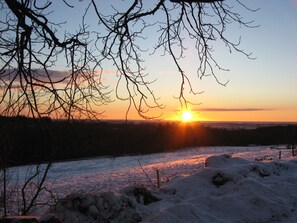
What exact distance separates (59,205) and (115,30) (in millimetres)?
2799

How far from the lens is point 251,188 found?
7867 millimetres

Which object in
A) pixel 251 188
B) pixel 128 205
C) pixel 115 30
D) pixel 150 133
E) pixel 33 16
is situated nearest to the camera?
pixel 33 16

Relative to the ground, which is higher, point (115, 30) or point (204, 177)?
point (115, 30)

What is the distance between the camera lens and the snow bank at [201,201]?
589cm

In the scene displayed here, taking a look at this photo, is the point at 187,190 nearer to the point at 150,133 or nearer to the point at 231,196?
the point at 231,196

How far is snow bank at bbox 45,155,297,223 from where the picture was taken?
5.89m

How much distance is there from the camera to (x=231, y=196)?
7453 millimetres

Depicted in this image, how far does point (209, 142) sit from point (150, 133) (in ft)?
41.8

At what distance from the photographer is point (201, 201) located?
7180 millimetres

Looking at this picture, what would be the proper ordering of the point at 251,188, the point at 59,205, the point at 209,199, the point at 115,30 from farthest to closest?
the point at 251,188, the point at 209,199, the point at 59,205, the point at 115,30

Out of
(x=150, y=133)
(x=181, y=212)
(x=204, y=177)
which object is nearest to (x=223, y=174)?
(x=204, y=177)

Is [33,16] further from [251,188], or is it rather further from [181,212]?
[251,188]

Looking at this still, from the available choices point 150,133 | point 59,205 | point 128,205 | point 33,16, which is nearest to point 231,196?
point 128,205

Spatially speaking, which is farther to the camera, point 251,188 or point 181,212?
point 251,188
